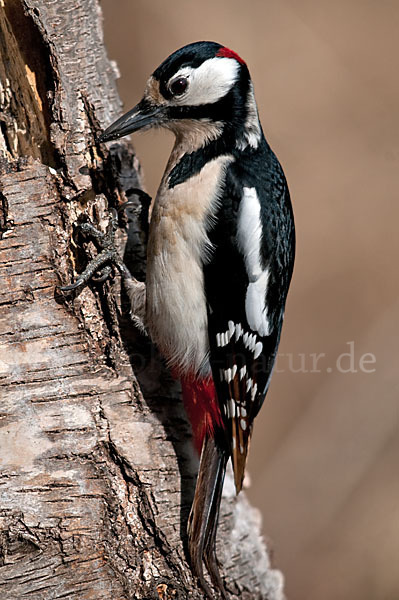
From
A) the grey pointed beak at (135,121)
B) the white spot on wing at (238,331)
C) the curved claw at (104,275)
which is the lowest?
the white spot on wing at (238,331)

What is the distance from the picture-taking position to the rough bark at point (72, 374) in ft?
6.32

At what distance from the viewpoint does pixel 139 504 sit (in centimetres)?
206

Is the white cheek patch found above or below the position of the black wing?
above

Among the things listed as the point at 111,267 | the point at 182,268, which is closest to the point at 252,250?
the point at 182,268

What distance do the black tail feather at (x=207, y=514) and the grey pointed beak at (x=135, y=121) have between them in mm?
1051

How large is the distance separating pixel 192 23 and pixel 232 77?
2.16 metres

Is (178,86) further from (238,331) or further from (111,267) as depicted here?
(238,331)

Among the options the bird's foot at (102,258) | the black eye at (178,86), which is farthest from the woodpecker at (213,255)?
the bird's foot at (102,258)

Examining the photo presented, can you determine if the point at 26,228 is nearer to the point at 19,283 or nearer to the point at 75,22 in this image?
the point at 19,283

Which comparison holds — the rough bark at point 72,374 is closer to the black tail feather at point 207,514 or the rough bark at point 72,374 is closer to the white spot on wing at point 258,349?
the black tail feather at point 207,514

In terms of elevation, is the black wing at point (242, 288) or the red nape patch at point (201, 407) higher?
the black wing at point (242, 288)

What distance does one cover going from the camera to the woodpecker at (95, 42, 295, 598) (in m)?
2.15

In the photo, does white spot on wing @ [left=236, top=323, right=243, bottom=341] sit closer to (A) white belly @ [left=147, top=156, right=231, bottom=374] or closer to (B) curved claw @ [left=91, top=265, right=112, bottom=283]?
(A) white belly @ [left=147, top=156, right=231, bottom=374]

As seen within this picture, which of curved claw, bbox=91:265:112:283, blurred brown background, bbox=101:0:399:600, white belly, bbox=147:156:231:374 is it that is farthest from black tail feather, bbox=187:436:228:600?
blurred brown background, bbox=101:0:399:600
